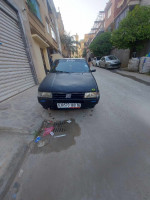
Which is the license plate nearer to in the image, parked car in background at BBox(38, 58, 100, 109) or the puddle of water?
parked car in background at BBox(38, 58, 100, 109)

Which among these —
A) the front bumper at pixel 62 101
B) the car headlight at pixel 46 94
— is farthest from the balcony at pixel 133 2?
the car headlight at pixel 46 94

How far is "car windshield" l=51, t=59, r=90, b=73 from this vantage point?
314 cm

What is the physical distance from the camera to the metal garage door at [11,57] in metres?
3.38

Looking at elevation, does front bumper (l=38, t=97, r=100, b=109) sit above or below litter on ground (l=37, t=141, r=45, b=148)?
above

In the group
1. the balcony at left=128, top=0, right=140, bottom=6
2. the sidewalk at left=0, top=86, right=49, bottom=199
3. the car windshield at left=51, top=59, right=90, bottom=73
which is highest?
the balcony at left=128, top=0, right=140, bottom=6

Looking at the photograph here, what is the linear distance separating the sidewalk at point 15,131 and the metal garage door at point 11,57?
2.57ft

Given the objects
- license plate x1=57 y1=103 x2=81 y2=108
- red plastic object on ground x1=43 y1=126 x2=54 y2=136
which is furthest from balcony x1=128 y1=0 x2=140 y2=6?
red plastic object on ground x1=43 y1=126 x2=54 y2=136

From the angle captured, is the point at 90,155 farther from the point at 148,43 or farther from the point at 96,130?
the point at 148,43

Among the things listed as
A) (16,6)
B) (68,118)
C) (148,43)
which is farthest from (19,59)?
(148,43)

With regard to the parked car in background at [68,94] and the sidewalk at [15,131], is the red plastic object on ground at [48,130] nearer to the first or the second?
the sidewalk at [15,131]

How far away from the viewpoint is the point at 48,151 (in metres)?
1.61

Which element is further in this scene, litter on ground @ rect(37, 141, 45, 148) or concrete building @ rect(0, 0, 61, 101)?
concrete building @ rect(0, 0, 61, 101)

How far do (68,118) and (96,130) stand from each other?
0.84 m

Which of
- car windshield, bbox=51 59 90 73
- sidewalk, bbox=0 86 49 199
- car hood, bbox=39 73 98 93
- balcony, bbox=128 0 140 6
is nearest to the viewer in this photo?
sidewalk, bbox=0 86 49 199
